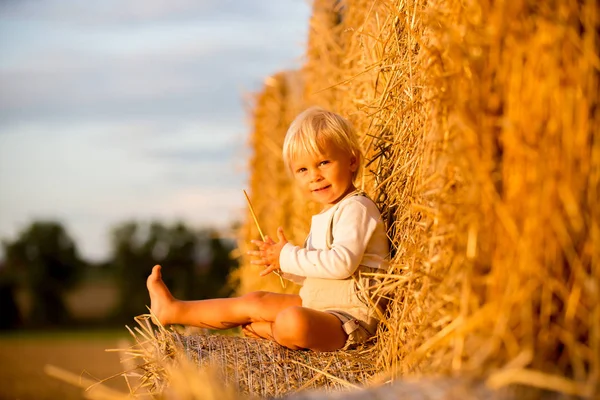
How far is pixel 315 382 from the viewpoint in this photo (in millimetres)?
2656

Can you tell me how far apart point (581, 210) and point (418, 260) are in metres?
0.72

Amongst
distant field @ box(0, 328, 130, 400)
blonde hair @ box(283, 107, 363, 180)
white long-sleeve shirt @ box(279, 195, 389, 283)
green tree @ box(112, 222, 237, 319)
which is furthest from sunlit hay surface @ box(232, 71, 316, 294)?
green tree @ box(112, 222, 237, 319)

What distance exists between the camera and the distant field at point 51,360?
7.54 m

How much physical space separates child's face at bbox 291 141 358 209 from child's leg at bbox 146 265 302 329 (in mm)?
455

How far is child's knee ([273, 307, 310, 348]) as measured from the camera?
2.74 meters

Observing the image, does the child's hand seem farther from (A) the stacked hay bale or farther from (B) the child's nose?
(A) the stacked hay bale

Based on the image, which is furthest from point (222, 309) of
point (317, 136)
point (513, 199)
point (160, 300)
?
point (513, 199)

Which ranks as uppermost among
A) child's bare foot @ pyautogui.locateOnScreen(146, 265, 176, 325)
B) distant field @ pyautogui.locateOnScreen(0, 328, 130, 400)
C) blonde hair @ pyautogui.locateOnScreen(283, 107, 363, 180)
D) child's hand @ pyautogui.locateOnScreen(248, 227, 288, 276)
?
blonde hair @ pyautogui.locateOnScreen(283, 107, 363, 180)

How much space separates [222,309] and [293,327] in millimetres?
534

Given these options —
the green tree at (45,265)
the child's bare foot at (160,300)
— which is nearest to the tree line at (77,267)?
the green tree at (45,265)

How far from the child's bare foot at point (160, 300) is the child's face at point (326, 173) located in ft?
2.38

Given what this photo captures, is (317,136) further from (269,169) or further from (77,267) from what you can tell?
(77,267)

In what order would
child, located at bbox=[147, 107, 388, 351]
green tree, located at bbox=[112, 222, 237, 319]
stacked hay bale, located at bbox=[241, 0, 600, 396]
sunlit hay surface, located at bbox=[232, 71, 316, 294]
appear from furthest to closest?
1. green tree, located at bbox=[112, 222, 237, 319]
2. sunlit hay surface, located at bbox=[232, 71, 316, 294]
3. child, located at bbox=[147, 107, 388, 351]
4. stacked hay bale, located at bbox=[241, 0, 600, 396]

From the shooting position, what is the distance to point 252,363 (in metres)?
2.73
